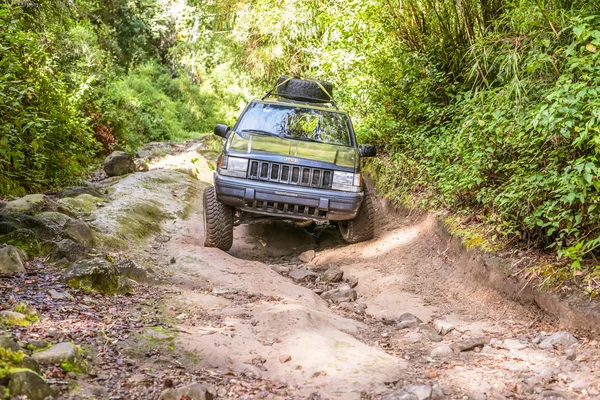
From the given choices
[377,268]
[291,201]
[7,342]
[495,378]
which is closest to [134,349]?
[7,342]

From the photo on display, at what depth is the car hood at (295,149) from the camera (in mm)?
6930

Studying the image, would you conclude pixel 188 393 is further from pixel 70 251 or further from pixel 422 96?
pixel 422 96

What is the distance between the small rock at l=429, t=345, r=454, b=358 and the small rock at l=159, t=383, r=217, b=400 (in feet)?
6.08

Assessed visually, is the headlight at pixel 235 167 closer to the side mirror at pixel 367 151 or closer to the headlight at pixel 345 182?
the headlight at pixel 345 182

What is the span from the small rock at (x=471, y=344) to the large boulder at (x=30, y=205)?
16.1 feet

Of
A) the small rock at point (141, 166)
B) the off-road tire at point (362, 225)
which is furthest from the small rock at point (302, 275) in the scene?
the small rock at point (141, 166)

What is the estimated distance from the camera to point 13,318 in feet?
12.1

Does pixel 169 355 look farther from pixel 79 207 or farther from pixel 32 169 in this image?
pixel 32 169

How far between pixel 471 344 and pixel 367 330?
880 millimetres

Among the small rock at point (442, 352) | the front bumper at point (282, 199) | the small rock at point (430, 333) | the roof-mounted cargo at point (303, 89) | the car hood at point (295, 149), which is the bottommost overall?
the small rock at point (430, 333)

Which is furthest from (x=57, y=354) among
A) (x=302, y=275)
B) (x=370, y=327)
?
(x=302, y=275)

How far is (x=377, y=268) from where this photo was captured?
6844 mm

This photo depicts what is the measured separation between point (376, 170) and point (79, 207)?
17.4ft

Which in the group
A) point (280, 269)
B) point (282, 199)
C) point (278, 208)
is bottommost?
point (280, 269)
